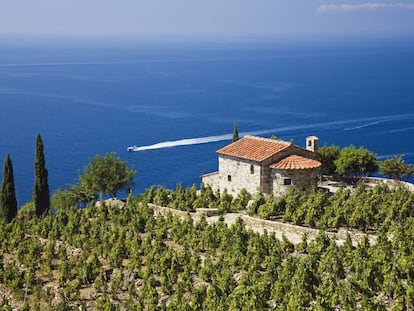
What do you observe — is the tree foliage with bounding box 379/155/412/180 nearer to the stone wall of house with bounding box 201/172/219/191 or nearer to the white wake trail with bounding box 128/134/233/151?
the stone wall of house with bounding box 201/172/219/191

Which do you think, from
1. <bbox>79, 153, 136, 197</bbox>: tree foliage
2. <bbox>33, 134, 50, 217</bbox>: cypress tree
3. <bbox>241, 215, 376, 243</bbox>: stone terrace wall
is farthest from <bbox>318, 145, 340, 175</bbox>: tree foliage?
<bbox>33, 134, 50, 217</bbox>: cypress tree

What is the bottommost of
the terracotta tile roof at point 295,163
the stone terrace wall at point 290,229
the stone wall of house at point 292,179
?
the stone terrace wall at point 290,229

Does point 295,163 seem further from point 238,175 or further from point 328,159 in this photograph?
point 328,159

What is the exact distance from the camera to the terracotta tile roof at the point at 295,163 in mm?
34750

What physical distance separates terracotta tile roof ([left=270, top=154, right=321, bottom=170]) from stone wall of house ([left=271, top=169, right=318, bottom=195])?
263 millimetres

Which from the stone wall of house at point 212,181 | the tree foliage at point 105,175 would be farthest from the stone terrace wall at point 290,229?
the tree foliage at point 105,175

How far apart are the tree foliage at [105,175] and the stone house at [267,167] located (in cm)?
961

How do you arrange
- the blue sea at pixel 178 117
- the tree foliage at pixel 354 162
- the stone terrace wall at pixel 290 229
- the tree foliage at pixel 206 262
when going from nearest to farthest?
1. the tree foliage at pixel 206 262
2. the stone terrace wall at pixel 290 229
3. the tree foliage at pixel 354 162
4. the blue sea at pixel 178 117

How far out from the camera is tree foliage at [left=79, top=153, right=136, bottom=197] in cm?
4356

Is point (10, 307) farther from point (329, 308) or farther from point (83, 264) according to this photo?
point (329, 308)

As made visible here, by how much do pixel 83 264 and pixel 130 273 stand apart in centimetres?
209

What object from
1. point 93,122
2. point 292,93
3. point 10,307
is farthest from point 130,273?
point 292,93

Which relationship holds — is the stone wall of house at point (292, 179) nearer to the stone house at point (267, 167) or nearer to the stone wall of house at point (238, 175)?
the stone house at point (267, 167)

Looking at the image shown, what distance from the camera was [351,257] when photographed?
75.3 ft
